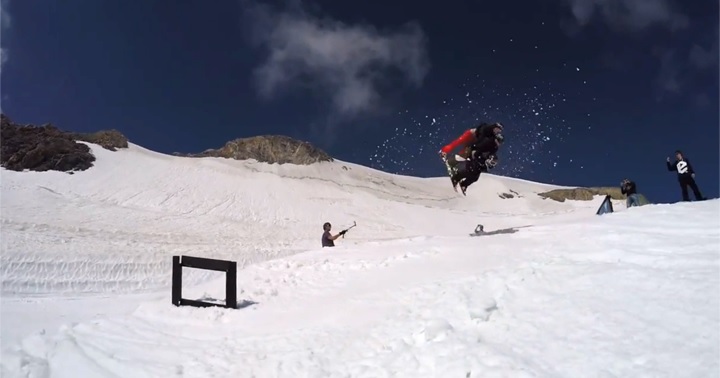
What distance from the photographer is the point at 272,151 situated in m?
55.2

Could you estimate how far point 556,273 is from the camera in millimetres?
7289

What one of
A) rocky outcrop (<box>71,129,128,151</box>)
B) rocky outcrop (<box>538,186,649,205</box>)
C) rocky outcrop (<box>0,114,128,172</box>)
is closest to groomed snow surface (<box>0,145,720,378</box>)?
rocky outcrop (<box>0,114,128,172</box>)

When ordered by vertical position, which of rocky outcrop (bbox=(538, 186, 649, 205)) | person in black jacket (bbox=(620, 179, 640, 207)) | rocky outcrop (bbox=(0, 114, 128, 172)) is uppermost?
rocky outcrop (bbox=(0, 114, 128, 172))

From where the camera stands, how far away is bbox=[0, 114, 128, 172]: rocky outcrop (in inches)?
1308

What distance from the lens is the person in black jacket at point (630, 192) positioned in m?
14.8

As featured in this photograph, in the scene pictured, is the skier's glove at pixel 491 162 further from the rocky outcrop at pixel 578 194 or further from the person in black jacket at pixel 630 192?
the rocky outcrop at pixel 578 194

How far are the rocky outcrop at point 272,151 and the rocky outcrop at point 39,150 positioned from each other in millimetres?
13672

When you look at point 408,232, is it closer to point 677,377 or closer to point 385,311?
point 385,311

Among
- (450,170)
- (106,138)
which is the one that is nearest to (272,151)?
(106,138)

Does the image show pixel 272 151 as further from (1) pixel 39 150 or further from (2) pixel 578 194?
(2) pixel 578 194

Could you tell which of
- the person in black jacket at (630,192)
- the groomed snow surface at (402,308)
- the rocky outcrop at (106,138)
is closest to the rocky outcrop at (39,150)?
the rocky outcrop at (106,138)

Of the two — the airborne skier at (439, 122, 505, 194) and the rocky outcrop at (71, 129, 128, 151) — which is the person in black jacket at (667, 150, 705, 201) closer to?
the airborne skier at (439, 122, 505, 194)

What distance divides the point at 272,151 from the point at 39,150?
2419 centimetres

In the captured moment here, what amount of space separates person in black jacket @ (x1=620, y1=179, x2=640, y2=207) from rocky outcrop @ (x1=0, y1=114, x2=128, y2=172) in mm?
32496
